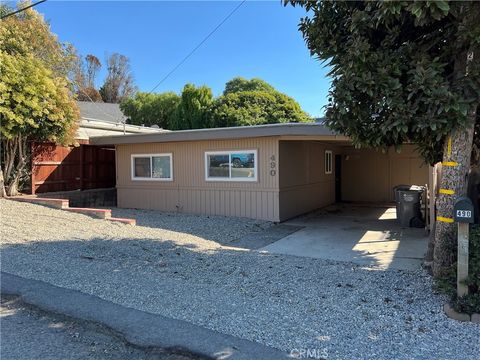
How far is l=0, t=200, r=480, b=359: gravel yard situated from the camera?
3666 mm

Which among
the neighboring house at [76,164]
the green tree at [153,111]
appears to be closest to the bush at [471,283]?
the neighboring house at [76,164]

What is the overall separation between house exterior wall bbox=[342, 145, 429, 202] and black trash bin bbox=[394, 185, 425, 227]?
6.34m

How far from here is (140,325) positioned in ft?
13.2

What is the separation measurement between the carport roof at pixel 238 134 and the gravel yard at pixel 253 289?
10.7ft

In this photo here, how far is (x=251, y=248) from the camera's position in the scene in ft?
26.4

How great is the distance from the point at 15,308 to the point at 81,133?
11857 mm

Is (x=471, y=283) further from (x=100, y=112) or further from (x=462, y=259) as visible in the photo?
(x=100, y=112)

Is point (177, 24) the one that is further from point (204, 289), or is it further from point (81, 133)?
point (204, 289)

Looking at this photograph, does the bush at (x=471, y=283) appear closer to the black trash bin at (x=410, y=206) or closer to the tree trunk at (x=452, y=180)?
the tree trunk at (x=452, y=180)

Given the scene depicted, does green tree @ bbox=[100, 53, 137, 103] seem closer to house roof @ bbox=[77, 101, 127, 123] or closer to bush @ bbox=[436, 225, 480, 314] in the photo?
house roof @ bbox=[77, 101, 127, 123]

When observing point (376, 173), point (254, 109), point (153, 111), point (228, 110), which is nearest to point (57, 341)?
point (376, 173)

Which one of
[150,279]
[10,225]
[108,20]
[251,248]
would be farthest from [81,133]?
[150,279]

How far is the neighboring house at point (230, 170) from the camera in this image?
424 inches

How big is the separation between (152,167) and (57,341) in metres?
9.94
